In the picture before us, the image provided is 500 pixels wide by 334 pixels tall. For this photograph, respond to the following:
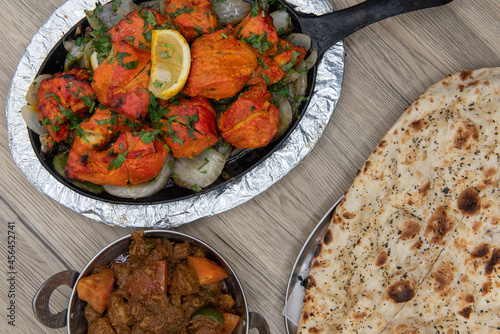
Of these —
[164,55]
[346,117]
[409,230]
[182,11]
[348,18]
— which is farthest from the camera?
[346,117]

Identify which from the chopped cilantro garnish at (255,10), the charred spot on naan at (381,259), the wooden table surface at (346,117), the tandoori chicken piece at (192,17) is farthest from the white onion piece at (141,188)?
the charred spot on naan at (381,259)

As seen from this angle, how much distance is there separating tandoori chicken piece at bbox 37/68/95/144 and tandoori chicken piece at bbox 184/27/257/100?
1.87 ft

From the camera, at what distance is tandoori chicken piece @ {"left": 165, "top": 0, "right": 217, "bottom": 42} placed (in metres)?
1.86

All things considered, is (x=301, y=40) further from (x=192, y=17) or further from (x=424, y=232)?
(x=424, y=232)

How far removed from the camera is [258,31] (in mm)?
1886

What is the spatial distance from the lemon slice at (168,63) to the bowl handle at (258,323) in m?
1.35

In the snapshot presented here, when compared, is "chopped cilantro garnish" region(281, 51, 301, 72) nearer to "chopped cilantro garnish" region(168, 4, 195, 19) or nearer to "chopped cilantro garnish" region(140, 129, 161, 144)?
"chopped cilantro garnish" region(168, 4, 195, 19)

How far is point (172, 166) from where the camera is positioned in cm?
202

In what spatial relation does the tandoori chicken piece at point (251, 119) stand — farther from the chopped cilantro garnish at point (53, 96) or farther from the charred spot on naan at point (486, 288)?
the charred spot on naan at point (486, 288)

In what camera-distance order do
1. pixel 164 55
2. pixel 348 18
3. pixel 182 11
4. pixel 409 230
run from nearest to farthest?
pixel 164 55, pixel 182 11, pixel 409 230, pixel 348 18

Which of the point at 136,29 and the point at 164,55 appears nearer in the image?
the point at 164,55

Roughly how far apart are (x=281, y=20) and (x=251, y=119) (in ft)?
2.18

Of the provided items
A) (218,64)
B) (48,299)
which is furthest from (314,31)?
(48,299)

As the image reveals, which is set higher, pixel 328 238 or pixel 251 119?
pixel 251 119
